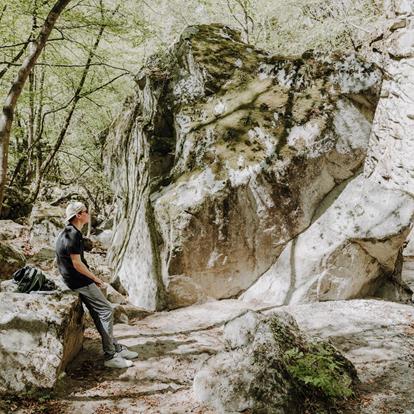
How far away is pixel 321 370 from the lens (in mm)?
4676

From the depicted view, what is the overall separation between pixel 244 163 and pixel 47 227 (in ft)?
26.7

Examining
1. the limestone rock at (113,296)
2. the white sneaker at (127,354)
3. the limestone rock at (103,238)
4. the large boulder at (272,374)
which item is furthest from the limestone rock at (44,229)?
the large boulder at (272,374)

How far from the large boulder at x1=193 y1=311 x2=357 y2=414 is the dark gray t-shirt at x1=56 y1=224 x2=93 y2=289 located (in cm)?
199

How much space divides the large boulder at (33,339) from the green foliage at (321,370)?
278cm

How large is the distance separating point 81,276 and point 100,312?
0.57 metres

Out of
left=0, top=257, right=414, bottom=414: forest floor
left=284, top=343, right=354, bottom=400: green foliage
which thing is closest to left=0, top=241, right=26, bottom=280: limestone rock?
left=0, top=257, right=414, bottom=414: forest floor

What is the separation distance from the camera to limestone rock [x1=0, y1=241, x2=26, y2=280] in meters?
7.82

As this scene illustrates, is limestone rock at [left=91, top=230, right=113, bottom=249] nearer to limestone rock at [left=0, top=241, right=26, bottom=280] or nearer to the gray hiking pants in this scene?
limestone rock at [left=0, top=241, right=26, bottom=280]

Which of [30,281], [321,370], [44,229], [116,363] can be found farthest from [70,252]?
[44,229]

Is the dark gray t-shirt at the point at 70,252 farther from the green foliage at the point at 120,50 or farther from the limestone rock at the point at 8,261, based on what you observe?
the green foliage at the point at 120,50

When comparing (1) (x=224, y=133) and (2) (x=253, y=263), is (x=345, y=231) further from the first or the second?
(1) (x=224, y=133)

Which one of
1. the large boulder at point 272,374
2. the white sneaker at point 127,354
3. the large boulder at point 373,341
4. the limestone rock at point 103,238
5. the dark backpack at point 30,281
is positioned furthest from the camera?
the limestone rock at point 103,238

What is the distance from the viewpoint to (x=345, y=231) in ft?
26.5

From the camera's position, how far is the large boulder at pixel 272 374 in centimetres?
425
